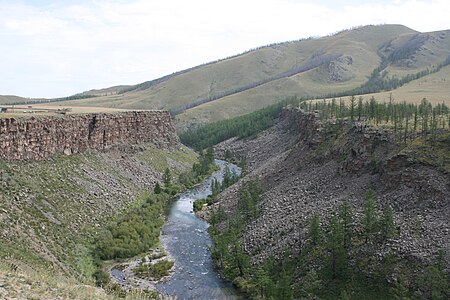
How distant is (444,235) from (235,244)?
2659 cm

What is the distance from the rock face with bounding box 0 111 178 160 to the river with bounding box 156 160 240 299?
81.2 feet

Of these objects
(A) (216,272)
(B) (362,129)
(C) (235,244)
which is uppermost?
(B) (362,129)

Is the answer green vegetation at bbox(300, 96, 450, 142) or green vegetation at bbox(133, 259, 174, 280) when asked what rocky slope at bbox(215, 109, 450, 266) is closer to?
green vegetation at bbox(300, 96, 450, 142)

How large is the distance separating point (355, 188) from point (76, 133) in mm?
60515

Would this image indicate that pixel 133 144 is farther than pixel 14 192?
Yes

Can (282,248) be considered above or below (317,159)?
below

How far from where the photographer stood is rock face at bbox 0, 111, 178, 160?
78.2 m

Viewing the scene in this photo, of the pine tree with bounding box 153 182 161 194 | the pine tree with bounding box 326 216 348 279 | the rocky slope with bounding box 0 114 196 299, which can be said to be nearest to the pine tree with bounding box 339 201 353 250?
the pine tree with bounding box 326 216 348 279

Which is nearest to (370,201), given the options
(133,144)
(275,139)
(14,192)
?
(14,192)

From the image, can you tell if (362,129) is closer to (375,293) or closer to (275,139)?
(375,293)

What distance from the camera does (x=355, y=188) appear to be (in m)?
70.6

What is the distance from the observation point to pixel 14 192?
65.8 meters

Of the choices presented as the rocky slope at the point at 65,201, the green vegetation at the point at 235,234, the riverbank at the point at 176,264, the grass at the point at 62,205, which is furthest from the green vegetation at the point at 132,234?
the green vegetation at the point at 235,234

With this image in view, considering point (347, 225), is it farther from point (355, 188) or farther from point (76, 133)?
point (76, 133)
